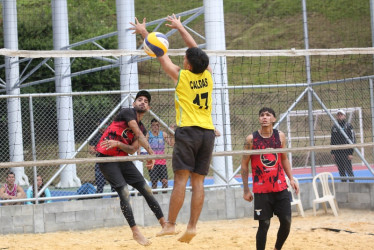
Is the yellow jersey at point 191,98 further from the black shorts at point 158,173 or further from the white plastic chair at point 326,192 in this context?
the white plastic chair at point 326,192

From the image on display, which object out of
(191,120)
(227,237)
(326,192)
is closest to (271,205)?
(191,120)

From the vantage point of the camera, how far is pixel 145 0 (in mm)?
45750

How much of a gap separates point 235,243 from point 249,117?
55.4 feet

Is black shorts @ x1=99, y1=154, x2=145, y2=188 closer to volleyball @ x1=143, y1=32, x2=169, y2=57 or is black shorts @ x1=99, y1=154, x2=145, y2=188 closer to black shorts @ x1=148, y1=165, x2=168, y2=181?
volleyball @ x1=143, y1=32, x2=169, y2=57

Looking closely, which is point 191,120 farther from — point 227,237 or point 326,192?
point 326,192

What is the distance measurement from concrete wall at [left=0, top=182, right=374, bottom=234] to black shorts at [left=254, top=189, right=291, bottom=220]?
176 inches

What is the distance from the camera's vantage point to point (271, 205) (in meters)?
7.63

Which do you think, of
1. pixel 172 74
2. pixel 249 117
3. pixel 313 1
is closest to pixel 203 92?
pixel 172 74

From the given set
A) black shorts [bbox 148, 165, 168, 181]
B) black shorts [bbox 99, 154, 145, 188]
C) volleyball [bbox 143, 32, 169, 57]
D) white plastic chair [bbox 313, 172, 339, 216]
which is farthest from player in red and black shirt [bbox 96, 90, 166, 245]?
white plastic chair [bbox 313, 172, 339, 216]

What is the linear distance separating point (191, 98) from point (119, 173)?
72.4 inches

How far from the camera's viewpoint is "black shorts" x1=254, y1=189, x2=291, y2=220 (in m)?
7.53

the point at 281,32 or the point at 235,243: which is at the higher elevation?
the point at 281,32

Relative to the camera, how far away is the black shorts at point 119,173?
25.6ft

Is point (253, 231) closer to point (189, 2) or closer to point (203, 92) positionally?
point (203, 92)
